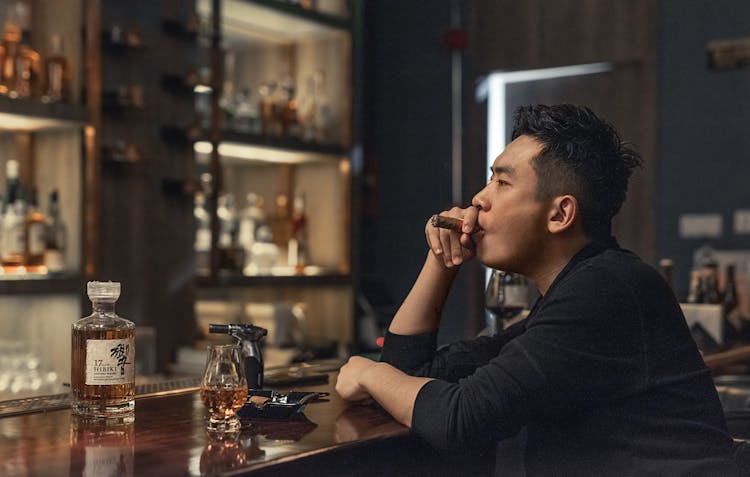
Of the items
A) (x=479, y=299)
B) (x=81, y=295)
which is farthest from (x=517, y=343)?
(x=479, y=299)

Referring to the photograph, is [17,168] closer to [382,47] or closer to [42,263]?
[42,263]

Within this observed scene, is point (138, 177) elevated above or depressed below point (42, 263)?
above

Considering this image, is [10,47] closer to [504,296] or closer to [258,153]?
[258,153]

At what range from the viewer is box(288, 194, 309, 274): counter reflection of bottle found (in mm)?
4516

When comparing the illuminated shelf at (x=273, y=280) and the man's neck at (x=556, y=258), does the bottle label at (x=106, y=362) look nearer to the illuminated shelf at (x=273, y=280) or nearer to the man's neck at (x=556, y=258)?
the man's neck at (x=556, y=258)

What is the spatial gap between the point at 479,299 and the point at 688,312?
296cm

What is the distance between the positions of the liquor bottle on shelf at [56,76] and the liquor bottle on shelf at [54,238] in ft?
1.06

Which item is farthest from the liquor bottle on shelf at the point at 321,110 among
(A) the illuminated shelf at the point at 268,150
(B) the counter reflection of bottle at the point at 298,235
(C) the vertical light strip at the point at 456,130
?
(C) the vertical light strip at the point at 456,130

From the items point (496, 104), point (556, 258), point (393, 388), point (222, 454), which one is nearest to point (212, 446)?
point (222, 454)

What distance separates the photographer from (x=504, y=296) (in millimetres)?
2230

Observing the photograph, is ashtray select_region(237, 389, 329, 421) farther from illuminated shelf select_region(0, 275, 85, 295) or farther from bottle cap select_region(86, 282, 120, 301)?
illuminated shelf select_region(0, 275, 85, 295)

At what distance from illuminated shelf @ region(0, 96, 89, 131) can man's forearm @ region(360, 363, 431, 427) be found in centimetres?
192

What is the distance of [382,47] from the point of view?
5930 millimetres

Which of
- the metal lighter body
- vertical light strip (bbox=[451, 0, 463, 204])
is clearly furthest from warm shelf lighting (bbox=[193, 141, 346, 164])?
the metal lighter body
